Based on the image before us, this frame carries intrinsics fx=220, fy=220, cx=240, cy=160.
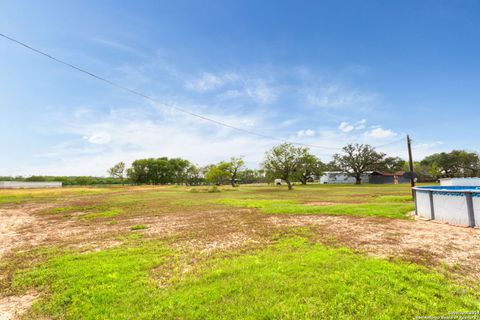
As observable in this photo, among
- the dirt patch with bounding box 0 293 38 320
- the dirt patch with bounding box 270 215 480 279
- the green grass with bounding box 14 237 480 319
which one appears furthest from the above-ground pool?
the dirt patch with bounding box 0 293 38 320

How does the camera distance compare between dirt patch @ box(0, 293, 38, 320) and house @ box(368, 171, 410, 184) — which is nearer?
dirt patch @ box(0, 293, 38, 320)

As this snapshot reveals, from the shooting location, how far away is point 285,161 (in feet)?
154

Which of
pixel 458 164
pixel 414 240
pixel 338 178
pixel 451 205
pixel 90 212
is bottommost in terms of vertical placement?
pixel 90 212

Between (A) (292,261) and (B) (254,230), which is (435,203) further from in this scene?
(A) (292,261)

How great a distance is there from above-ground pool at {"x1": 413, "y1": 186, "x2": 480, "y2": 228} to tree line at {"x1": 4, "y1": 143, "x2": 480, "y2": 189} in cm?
3562

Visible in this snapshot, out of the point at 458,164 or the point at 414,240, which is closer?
the point at 414,240

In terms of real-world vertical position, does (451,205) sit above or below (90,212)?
above

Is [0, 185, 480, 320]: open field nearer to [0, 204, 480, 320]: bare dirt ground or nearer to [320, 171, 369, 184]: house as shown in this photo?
[0, 204, 480, 320]: bare dirt ground

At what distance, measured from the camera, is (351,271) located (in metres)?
4.45

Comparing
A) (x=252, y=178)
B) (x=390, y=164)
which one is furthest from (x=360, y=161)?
(x=252, y=178)

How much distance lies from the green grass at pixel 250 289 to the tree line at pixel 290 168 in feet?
138

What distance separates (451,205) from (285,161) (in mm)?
37376

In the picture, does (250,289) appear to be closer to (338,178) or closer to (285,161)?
(285,161)

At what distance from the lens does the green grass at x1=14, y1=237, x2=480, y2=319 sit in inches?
128
